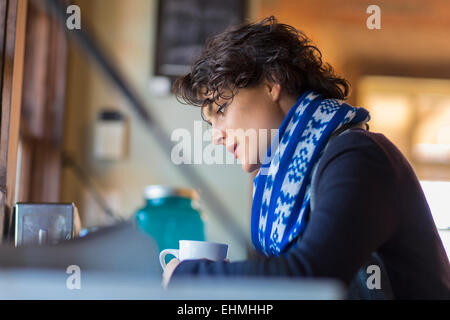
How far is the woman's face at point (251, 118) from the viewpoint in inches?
35.4

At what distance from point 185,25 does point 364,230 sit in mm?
1983

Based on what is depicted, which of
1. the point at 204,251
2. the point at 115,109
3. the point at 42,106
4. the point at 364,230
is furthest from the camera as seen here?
the point at 115,109

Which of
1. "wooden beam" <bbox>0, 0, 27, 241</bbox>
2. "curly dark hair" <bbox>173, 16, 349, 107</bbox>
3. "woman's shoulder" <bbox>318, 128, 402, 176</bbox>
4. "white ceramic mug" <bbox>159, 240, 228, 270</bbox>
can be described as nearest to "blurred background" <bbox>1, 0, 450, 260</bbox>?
"wooden beam" <bbox>0, 0, 27, 241</bbox>

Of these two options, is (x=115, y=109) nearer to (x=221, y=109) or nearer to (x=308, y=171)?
(x=221, y=109)

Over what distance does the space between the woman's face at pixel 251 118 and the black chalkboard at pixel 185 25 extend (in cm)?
155

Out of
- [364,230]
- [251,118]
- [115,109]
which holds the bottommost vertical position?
[364,230]

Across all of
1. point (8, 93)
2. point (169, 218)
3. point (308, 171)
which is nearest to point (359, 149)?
point (308, 171)

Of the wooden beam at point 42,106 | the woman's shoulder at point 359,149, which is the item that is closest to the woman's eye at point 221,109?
the woman's shoulder at point 359,149

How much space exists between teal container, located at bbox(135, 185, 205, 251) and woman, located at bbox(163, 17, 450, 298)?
34.1 inches

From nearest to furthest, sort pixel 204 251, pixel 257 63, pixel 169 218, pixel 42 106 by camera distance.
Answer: pixel 204 251 < pixel 257 63 < pixel 169 218 < pixel 42 106

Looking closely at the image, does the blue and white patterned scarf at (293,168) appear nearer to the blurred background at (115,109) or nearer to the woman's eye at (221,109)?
the woman's eye at (221,109)

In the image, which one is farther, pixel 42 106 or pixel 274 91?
pixel 42 106

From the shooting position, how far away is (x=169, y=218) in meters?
1.86

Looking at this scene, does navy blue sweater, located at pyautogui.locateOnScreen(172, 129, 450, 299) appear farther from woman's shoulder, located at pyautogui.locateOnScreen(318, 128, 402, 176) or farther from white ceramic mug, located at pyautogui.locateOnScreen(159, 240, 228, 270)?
white ceramic mug, located at pyautogui.locateOnScreen(159, 240, 228, 270)
